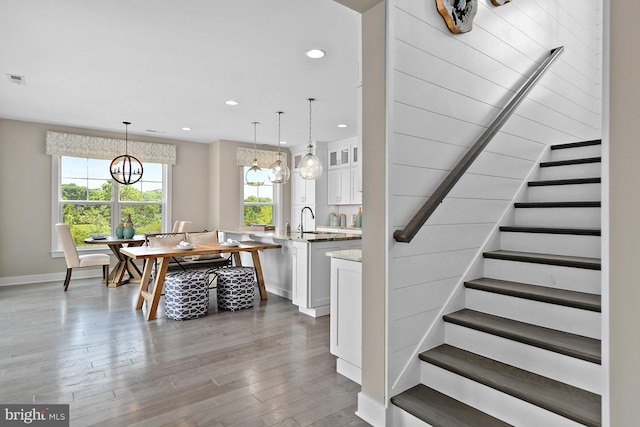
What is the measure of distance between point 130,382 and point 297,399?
1.19 m

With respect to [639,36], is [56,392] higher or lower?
lower

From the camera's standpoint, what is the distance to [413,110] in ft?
6.56

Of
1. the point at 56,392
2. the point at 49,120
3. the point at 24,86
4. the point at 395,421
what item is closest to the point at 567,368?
the point at 395,421

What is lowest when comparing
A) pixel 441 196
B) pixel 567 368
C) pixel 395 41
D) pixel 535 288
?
pixel 567 368

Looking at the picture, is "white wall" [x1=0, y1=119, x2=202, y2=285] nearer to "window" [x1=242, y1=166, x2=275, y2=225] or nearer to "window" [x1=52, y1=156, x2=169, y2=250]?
"window" [x1=52, y1=156, x2=169, y2=250]

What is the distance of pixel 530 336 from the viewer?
180 centimetres

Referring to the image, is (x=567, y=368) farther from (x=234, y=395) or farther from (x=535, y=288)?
(x=234, y=395)

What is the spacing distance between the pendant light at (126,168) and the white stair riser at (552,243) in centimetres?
604

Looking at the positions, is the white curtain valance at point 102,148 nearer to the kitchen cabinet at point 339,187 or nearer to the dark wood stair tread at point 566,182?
the kitchen cabinet at point 339,187

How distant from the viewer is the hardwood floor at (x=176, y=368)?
2.06 meters

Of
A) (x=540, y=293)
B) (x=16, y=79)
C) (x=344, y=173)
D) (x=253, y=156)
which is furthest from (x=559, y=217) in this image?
(x=253, y=156)

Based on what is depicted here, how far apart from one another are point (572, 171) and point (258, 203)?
6.28m

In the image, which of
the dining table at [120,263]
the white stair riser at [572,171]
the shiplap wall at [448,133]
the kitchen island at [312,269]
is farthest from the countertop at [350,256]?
the dining table at [120,263]

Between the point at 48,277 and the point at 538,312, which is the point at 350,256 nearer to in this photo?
the point at 538,312
